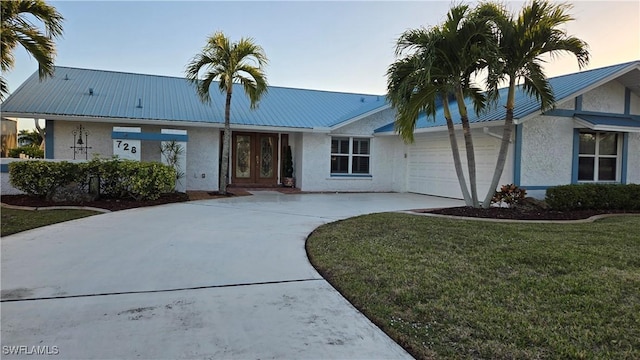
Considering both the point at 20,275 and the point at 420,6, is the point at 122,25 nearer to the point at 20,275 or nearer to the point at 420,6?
the point at 420,6

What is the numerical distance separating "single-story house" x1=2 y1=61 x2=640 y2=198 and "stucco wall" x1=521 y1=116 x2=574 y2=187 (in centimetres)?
3

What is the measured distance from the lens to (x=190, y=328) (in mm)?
3641

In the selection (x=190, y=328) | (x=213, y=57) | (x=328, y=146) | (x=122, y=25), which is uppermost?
(x=122, y=25)

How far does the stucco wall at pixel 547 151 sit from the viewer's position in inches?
493

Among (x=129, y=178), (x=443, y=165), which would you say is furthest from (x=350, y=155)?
(x=129, y=178)

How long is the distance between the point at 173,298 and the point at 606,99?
1513 cm

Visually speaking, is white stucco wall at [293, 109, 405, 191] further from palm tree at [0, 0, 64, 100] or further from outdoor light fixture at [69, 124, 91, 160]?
palm tree at [0, 0, 64, 100]

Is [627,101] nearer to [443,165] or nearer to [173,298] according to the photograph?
[443,165]

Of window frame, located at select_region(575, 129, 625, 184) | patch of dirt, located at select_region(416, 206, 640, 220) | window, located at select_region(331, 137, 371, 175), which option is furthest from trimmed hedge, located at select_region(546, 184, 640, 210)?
window, located at select_region(331, 137, 371, 175)

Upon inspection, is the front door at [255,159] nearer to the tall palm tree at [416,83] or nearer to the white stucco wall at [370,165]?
the white stucco wall at [370,165]

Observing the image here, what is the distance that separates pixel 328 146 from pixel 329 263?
11986 millimetres

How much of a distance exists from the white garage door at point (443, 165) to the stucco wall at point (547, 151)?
59 centimetres

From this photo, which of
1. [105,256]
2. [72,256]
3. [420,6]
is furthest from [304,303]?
[420,6]

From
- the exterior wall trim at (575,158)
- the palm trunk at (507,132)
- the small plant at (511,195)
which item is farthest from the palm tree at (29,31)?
the exterior wall trim at (575,158)
